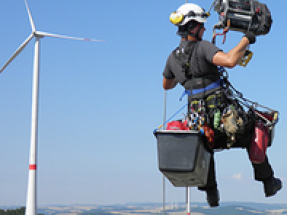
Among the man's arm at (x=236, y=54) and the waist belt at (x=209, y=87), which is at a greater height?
the man's arm at (x=236, y=54)

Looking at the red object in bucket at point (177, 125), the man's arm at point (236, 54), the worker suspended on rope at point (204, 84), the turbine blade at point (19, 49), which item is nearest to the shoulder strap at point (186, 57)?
the worker suspended on rope at point (204, 84)

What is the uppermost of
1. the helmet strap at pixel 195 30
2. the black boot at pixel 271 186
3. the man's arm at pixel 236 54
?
the helmet strap at pixel 195 30

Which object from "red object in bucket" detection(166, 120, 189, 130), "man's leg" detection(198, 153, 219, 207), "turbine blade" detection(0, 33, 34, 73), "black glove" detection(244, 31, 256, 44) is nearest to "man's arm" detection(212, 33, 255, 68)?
"black glove" detection(244, 31, 256, 44)

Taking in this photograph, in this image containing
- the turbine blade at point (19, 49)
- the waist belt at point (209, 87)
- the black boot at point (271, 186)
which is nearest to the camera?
the waist belt at point (209, 87)

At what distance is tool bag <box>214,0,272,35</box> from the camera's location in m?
8.73

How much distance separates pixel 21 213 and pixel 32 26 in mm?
27316

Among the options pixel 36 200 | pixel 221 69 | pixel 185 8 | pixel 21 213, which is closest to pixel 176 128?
pixel 221 69

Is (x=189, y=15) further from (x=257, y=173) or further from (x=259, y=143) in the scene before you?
(x=257, y=173)

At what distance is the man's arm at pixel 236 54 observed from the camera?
344 inches

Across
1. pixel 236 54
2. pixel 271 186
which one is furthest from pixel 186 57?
pixel 271 186

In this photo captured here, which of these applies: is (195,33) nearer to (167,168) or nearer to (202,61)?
(202,61)

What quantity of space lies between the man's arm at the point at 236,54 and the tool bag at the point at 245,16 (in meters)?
0.13

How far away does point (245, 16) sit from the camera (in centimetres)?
878

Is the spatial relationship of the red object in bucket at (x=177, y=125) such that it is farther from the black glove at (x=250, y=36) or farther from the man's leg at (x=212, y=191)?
A: the black glove at (x=250, y=36)
